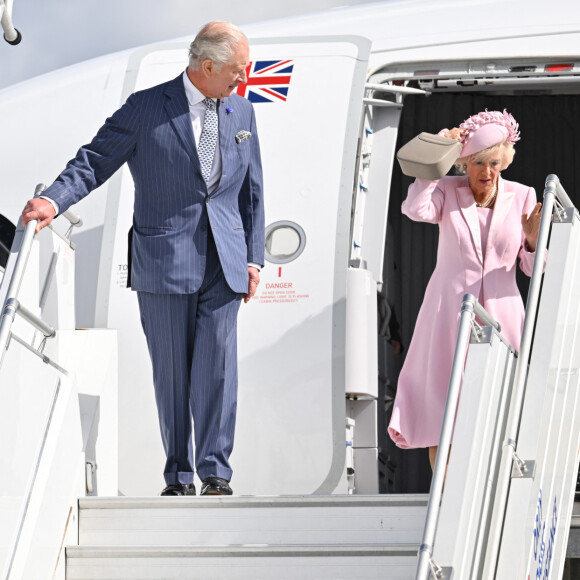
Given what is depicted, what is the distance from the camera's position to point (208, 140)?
454cm

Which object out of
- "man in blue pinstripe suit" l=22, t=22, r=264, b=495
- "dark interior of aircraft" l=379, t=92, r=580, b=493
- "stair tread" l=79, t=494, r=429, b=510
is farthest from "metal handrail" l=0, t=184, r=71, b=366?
"dark interior of aircraft" l=379, t=92, r=580, b=493

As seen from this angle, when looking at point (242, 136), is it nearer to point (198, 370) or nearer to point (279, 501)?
A: point (198, 370)

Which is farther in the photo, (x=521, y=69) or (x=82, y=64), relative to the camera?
(x=82, y=64)

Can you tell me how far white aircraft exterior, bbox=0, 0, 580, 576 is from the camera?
5477 millimetres

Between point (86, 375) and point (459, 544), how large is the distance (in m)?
2.19

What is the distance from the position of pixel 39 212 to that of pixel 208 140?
0.77 m

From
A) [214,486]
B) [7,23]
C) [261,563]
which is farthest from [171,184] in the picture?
[261,563]

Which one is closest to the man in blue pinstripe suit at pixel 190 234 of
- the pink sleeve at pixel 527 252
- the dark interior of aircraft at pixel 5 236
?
the pink sleeve at pixel 527 252

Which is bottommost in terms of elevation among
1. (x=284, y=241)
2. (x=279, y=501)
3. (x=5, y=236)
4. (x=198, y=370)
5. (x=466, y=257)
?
(x=279, y=501)

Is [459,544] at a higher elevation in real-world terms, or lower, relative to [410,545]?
higher

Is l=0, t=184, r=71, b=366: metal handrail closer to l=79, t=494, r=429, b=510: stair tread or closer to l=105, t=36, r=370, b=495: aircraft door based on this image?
l=79, t=494, r=429, b=510: stair tread

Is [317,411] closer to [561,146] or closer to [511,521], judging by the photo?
[511,521]

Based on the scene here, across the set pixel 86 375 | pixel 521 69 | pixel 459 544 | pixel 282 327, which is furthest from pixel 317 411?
pixel 459 544

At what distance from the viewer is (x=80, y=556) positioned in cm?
402
